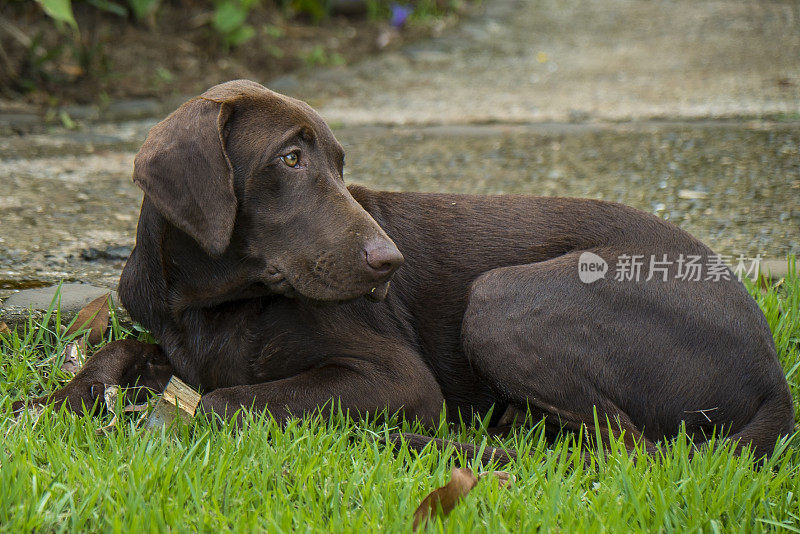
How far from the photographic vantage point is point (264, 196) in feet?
8.63

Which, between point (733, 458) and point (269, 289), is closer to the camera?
point (733, 458)

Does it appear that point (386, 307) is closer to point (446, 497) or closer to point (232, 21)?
point (446, 497)

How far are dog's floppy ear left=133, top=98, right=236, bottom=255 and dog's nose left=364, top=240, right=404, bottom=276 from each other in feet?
1.32

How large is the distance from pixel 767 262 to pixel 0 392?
10.1ft

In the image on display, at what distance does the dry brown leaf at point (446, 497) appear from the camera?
2.09 meters

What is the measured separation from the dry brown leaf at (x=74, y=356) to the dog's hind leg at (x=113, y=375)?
11cm

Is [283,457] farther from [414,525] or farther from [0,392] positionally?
[0,392]

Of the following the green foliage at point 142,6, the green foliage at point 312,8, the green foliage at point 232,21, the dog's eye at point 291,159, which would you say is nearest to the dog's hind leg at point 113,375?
the dog's eye at point 291,159

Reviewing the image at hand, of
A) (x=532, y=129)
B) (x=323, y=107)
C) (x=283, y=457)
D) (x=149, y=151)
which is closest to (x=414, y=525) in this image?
(x=283, y=457)

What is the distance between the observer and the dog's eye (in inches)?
104

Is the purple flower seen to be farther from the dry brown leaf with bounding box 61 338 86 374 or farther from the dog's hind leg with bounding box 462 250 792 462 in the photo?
the dog's hind leg with bounding box 462 250 792 462

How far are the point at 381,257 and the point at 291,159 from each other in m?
0.42

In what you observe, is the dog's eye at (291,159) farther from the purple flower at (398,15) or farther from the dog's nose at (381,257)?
the purple flower at (398,15)

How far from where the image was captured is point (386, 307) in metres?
2.97
